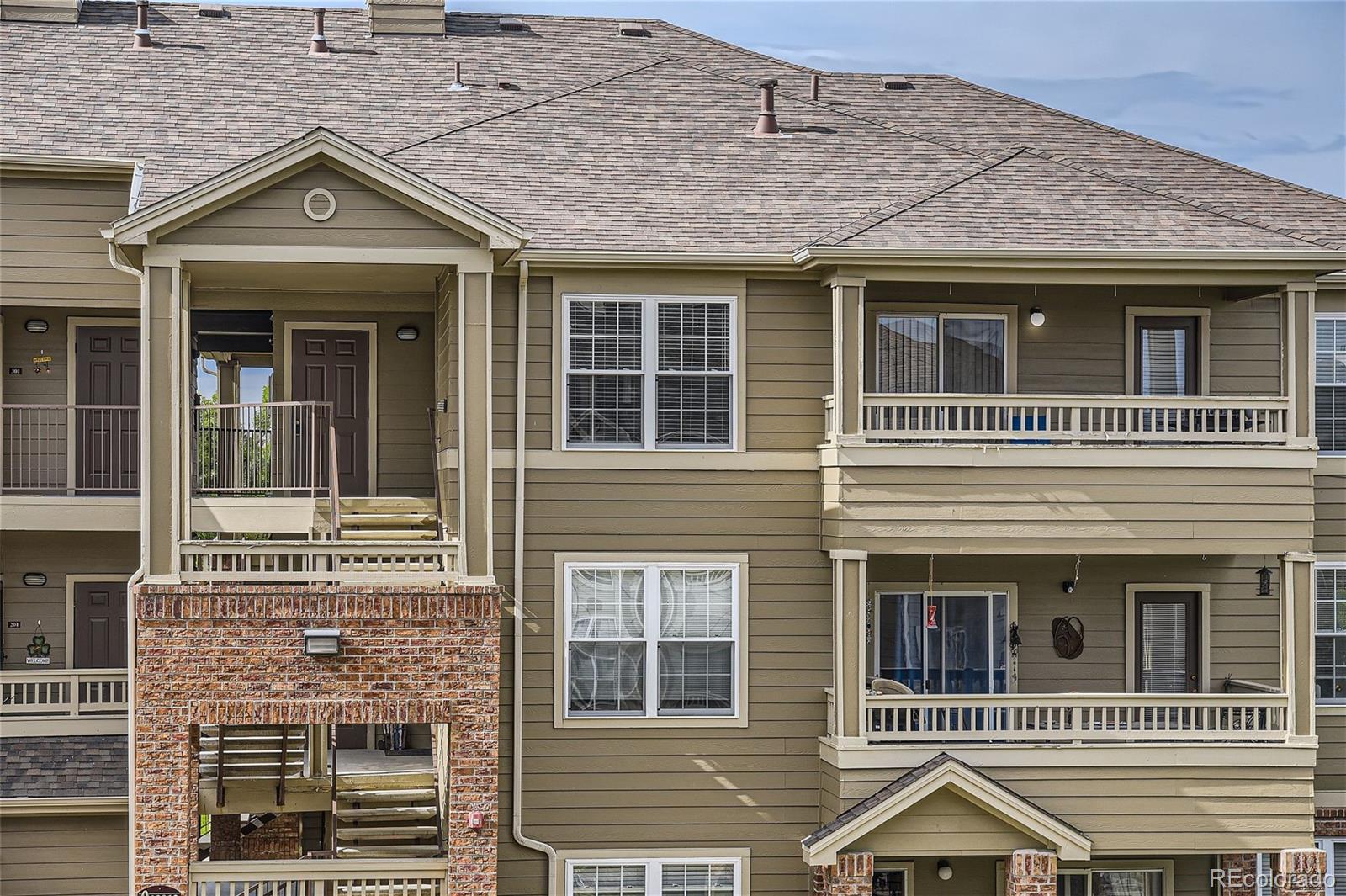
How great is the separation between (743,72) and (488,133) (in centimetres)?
389

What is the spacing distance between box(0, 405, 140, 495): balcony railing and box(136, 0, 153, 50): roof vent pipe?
16.6ft

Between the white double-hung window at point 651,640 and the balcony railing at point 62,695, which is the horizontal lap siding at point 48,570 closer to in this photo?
the balcony railing at point 62,695

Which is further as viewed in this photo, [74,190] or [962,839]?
[74,190]

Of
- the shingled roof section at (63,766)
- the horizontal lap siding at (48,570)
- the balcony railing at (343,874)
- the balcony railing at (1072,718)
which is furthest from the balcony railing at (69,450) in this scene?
the balcony railing at (1072,718)

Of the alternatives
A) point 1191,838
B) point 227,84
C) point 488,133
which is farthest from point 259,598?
point 1191,838

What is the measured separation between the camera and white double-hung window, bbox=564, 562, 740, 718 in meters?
14.5

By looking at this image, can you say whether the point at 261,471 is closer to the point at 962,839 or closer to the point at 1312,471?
the point at 962,839

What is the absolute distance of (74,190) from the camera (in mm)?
15539

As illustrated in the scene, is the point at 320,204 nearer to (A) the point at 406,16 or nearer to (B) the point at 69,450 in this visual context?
(B) the point at 69,450

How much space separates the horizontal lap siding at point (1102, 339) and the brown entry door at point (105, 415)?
953 cm

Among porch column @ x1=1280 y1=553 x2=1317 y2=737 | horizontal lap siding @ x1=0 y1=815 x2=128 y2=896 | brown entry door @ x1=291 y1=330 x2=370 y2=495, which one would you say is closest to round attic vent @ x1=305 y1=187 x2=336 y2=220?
brown entry door @ x1=291 y1=330 x2=370 y2=495

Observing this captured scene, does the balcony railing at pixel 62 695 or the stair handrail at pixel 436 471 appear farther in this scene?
the balcony railing at pixel 62 695

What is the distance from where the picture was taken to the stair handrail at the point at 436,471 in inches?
584

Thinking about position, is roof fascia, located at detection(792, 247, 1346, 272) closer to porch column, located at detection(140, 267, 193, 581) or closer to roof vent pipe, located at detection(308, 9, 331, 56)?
porch column, located at detection(140, 267, 193, 581)
